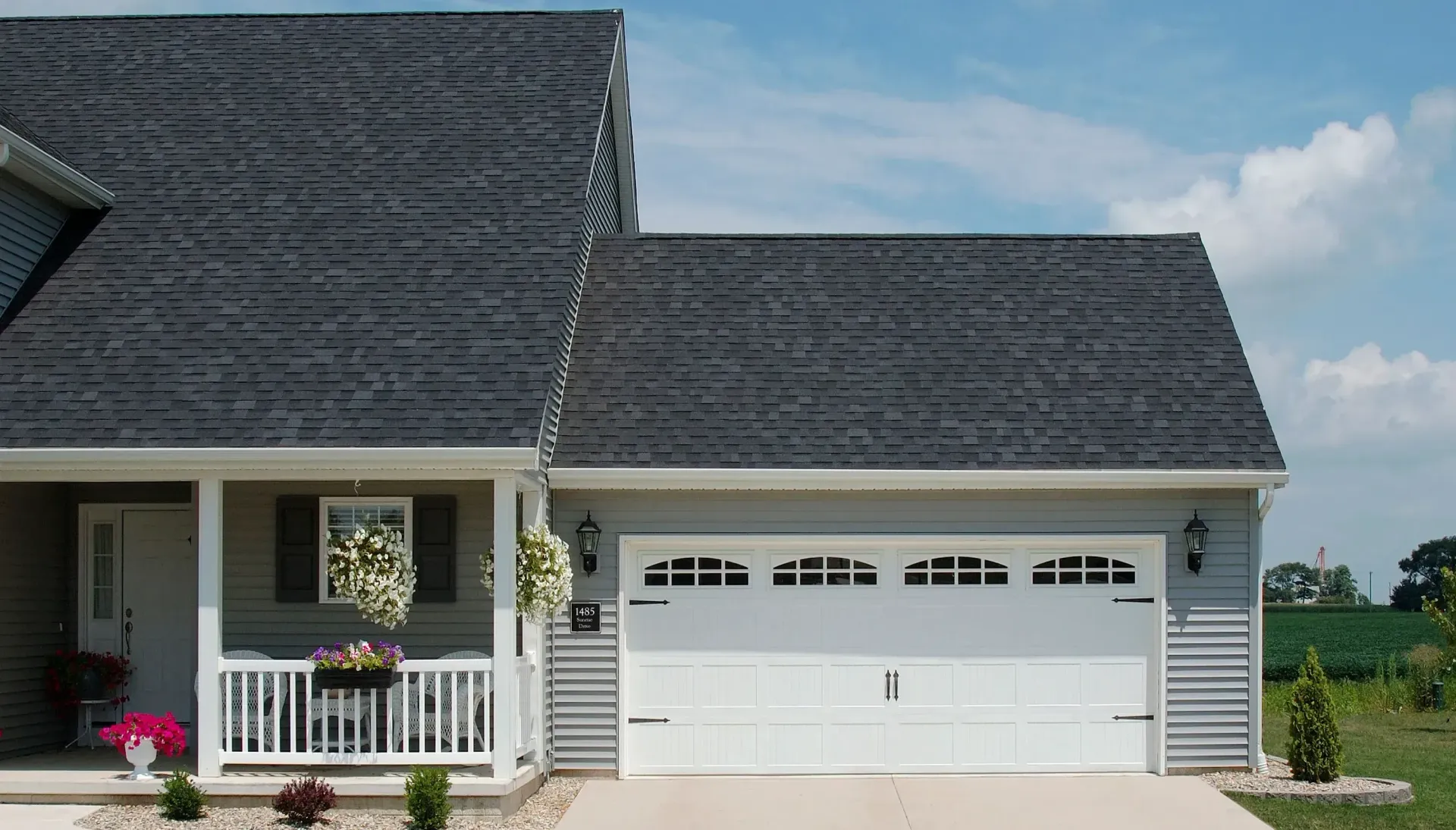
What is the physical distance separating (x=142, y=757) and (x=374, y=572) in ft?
6.65

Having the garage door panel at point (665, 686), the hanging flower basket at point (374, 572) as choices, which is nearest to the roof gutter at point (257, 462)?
the hanging flower basket at point (374, 572)

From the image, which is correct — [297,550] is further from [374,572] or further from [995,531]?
[995,531]

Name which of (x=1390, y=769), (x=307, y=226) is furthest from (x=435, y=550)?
(x=1390, y=769)

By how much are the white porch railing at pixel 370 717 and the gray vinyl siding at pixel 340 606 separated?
935 millimetres

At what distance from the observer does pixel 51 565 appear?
11734 mm

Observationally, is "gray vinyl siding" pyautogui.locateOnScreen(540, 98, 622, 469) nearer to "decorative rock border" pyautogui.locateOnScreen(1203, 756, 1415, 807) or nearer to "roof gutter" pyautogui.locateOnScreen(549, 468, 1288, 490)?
"roof gutter" pyautogui.locateOnScreen(549, 468, 1288, 490)

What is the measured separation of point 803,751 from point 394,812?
11.1 feet

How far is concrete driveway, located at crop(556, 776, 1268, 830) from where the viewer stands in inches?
374

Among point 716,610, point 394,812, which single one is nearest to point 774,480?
point 716,610

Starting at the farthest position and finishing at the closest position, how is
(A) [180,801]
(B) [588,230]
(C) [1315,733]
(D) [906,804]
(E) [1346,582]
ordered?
1. (E) [1346,582]
2. (B) [588,230]
3. (C) [1315,733]
4. (D) [906,804]
5. (A) [180,801]

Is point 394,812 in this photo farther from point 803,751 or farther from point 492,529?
point 803,751

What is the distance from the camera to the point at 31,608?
11.5 meters

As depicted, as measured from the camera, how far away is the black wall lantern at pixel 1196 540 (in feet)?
36.4

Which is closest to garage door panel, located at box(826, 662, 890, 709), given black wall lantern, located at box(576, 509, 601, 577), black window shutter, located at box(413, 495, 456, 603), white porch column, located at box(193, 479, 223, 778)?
black wall lantern, located at box(576, 509, 601, 577)
